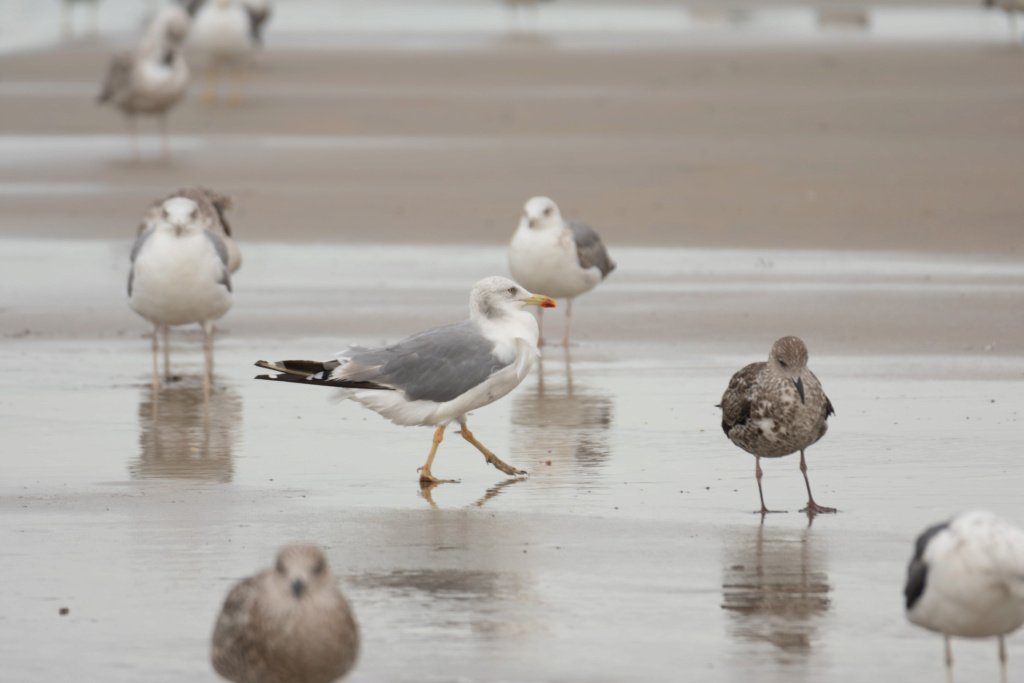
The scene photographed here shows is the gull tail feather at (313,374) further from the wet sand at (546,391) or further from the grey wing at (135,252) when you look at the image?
the grey wing at (135,252)

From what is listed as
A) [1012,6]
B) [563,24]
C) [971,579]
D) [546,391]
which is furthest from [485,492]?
[563,24]

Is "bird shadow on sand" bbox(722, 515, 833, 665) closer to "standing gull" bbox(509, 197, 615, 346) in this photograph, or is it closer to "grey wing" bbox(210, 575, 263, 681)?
"grey wing" bbox(210, 575, 263, 681)

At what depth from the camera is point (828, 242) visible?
1573 cm

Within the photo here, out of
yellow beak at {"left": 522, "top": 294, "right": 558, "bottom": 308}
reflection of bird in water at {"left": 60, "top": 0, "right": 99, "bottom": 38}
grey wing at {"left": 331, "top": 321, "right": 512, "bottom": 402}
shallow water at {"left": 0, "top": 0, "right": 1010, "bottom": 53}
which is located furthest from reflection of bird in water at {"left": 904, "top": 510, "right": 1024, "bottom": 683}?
reflection of bird in water at {"left": 60, "top": 0, "right": 99, "bottom": 38}

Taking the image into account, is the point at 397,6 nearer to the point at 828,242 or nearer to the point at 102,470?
the point at 828,242

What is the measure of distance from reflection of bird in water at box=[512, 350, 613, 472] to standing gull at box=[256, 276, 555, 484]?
1.66ft

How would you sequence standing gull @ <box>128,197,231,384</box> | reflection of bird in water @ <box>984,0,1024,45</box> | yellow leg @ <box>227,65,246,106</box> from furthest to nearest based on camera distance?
reflection of bird in water @ <box>984,0,1024,45</box> → yellow leg @ <box>227,65,246,106</box> → standing gull @ <box>128,197,231,384</box>

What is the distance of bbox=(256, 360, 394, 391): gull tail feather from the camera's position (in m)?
7.75

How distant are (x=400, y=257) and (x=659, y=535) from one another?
29.2ft

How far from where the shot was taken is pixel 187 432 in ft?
29.3

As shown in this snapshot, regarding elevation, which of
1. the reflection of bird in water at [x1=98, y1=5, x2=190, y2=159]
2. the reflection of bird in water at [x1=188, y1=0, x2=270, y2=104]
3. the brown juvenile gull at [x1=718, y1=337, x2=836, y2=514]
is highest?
the reflection of bird in water at [x1=188, y1=0, x2=270, y2=104]

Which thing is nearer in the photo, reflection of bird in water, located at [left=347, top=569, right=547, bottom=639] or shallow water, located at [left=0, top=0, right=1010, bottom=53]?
reflection of bird in water, located at [left=347, top=569, right=547, bottom=639]

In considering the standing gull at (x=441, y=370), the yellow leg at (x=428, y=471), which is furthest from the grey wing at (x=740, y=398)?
the yellow leg at (x=428, y=471)

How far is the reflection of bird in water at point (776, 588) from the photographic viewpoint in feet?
18.5
